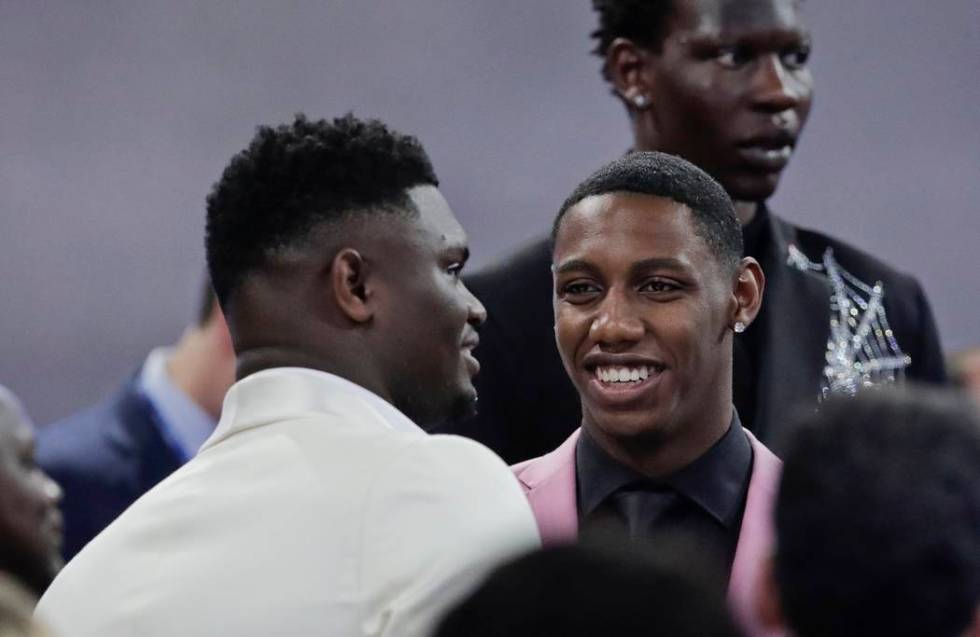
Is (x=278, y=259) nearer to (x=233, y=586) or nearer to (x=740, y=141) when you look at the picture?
(x=233, y=586)

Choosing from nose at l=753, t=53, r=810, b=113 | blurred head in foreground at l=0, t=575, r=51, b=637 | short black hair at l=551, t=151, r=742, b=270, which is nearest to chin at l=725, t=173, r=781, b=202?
nose at l=753, t=53, r=810, b=113

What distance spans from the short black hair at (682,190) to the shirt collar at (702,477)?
0.22 meters

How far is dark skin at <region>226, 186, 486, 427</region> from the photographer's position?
1.91 m

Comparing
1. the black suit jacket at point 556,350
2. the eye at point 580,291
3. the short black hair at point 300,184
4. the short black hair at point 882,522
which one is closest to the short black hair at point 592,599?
the short black hair at point 882,522

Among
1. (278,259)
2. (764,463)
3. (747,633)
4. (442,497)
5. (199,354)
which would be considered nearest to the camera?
(747,633)

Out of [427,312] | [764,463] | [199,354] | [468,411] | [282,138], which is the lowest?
[199,354]

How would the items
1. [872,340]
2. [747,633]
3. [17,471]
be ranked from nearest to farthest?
[747,633]
[17,471]
[872,340]

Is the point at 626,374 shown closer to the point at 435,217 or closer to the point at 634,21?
the point at 435,217

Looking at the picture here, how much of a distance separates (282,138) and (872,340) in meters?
1.15

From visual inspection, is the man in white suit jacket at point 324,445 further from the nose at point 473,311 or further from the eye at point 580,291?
the eye at point 580,291

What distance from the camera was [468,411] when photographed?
80.6 inches

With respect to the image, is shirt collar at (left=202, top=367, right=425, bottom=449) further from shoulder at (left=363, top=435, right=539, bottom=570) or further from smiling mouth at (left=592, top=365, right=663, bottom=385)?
smiling mouth at (left=592, top=365, right=663, bottom=385)

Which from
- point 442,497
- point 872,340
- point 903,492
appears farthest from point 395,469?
point 872,340

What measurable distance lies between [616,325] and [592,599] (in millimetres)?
1162
